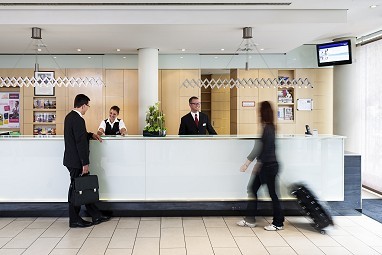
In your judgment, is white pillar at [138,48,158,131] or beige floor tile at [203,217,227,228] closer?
beige floor tile at [203,217,227,228]

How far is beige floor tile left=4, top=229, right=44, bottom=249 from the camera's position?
4863 mm

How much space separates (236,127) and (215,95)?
7.11 feet

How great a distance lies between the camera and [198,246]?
484 centimetres

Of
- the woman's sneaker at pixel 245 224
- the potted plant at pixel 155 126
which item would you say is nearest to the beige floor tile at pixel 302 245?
the woman's sneaker at pixel 245 224

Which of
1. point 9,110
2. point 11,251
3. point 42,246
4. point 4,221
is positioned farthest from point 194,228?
point 9,110

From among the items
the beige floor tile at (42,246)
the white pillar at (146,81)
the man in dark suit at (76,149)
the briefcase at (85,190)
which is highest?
the white pillar at (146,81)

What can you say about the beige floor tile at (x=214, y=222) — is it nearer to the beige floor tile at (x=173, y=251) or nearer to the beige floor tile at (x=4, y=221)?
the beige floor tile at (x=173, y=251)

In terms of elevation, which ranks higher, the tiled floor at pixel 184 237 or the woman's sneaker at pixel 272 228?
the woman's sneaker at pixel 272 228

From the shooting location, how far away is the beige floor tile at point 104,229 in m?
5.32

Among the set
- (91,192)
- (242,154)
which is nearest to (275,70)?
(242,154)

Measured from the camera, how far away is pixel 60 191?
20.3 feet

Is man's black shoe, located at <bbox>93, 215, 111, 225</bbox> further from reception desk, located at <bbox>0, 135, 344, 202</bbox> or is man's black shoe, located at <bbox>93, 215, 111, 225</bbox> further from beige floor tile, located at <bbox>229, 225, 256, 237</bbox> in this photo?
beige floor tile, located at <bbox>229, 225, 256, 237</bbox>

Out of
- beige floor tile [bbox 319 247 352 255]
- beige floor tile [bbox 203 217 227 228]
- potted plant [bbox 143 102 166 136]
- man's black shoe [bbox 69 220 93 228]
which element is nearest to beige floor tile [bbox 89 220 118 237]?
man's black shoe [bbox 69 220 93 228]

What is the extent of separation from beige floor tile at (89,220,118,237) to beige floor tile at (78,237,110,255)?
0.17m
